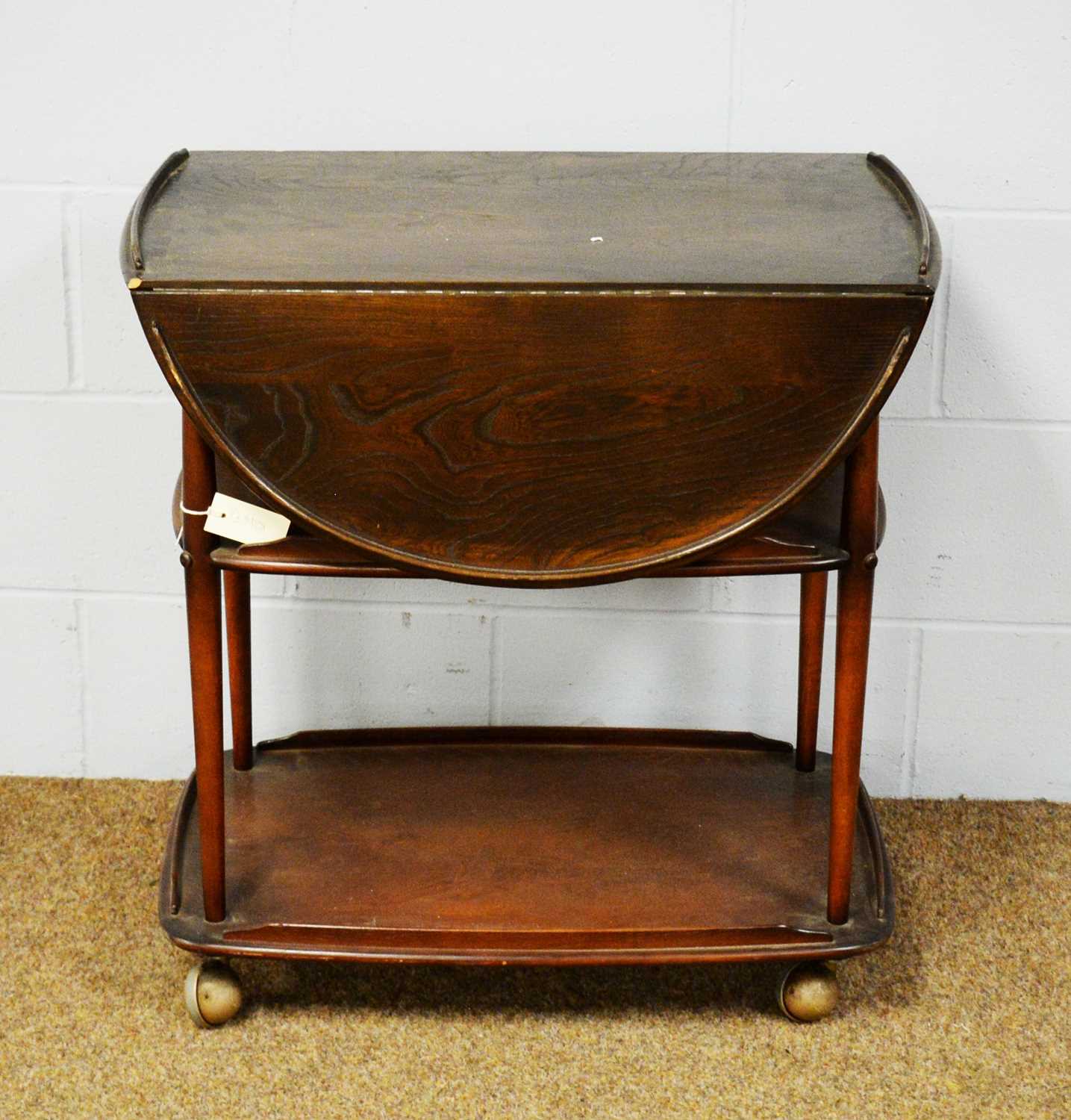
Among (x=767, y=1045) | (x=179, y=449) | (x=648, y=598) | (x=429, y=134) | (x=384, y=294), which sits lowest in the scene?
(x=767, y=1045)

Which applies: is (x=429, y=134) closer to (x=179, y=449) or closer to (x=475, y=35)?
(x=475, y=35)

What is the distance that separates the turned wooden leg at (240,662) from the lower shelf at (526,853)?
0.13ft

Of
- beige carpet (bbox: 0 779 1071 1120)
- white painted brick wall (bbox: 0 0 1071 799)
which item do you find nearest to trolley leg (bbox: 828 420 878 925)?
beige carpet (bbox: 0 779 1071 1120)

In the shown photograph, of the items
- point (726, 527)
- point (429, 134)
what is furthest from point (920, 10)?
point (726, 527)

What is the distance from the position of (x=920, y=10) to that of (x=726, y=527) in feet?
2.77

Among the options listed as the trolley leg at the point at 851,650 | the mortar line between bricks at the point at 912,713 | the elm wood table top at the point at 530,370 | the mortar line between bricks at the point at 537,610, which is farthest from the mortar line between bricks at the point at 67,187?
the mortar line between bricks at the point at 912,713

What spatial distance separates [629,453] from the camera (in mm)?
1280

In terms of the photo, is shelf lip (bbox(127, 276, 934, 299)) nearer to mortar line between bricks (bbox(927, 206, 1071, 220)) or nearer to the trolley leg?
the trolley leg

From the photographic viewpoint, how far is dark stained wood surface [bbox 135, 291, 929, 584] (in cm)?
123

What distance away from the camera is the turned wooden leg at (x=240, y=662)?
69.1 inches

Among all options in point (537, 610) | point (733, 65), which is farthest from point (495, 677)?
point (733, 65)

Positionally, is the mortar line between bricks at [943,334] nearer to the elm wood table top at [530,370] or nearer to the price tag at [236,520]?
the elm wood table top at [530,370]

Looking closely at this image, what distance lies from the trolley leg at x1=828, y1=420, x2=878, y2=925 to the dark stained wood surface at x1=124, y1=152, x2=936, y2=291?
0.70 ft

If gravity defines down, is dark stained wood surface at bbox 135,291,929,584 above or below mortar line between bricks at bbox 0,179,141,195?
below
